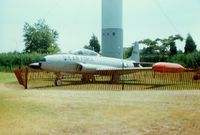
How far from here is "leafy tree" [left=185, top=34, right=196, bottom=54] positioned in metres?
91.9

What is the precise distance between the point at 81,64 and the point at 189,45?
212 ft

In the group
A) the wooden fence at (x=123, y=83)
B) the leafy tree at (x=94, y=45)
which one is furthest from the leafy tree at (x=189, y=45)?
the wooden fence at (x=123, y=83)

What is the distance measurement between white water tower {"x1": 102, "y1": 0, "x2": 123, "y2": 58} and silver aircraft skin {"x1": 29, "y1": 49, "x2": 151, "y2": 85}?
7.94m

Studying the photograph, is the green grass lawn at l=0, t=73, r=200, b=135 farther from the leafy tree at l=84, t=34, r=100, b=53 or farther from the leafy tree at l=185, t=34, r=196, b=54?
the leafy tree at l=84, t=34, r=100, b=53

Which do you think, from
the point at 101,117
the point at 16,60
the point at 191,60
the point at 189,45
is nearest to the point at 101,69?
the point at 101,117

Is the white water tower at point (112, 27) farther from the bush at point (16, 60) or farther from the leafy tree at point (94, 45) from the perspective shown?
the leafy tree at point (94, 45)

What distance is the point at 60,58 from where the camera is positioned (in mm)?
30047

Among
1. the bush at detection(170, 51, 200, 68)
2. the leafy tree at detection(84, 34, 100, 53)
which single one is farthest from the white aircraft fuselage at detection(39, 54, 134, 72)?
the leafy tree at detection(84, 34, 100, 53)

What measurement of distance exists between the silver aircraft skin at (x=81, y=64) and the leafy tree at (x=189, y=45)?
187 feet

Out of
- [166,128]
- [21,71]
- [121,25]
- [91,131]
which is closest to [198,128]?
[166,128]

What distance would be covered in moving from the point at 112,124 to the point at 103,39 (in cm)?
3672

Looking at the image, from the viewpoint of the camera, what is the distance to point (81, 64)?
105 ft

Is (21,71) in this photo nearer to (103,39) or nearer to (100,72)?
(100,72)

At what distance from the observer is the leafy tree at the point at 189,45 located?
91887 millimetres
